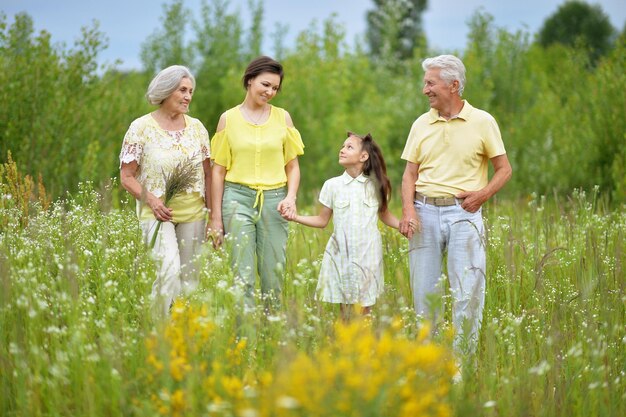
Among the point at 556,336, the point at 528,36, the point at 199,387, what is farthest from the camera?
the point at 528,36

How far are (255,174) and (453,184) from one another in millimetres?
1493

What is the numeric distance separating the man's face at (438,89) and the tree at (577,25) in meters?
44.0

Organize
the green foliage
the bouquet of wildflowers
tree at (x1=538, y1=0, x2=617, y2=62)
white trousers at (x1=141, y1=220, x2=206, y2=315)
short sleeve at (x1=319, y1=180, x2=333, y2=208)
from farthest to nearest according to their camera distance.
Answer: tree at (x1=538, y1=0, x2=617, y2=62)
the green foliage
short sleeve at (x1=319, y1=180, x2=333, y2=208)
white trousers at (x1=141, y1=220, x2=206, y2=315)
the bouquet of wildflowers

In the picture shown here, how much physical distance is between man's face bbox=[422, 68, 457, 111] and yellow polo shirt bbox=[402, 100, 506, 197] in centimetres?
13

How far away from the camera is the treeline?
11.9 meters

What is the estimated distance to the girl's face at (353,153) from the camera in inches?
223

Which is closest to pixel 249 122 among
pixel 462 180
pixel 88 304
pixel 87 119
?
pixel 462 180

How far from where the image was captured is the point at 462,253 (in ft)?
17.8

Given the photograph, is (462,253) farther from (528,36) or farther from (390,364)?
(528,36)

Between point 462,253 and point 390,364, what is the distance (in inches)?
94.6

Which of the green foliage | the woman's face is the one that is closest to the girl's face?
the woman's face

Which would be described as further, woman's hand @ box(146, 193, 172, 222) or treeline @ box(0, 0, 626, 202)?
treeline @ box(0, 0, 626, 202)

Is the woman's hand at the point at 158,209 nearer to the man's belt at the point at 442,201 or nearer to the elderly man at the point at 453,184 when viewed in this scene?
the elderly man at the point at 453,184

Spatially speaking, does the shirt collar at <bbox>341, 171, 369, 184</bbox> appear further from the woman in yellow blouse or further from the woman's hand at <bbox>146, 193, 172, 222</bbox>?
the woman's hand at <bbox>146, 193, 172, 222</bbox>
